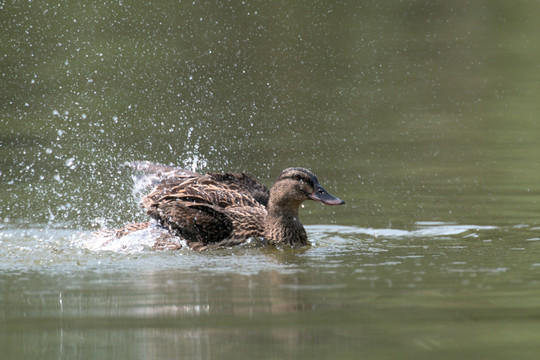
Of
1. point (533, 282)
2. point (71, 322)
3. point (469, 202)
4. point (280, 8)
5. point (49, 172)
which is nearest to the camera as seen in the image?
point (71, 322)

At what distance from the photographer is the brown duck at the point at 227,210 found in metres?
8.62

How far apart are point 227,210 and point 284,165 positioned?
3.01 meters

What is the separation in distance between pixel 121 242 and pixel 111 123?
6.07 metres

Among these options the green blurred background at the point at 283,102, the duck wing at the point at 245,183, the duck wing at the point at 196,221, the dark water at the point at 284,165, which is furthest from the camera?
the green blurred background at the point at 283,102

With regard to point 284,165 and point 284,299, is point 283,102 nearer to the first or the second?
point 284,165

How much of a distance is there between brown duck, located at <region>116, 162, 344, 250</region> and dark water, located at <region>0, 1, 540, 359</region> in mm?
251

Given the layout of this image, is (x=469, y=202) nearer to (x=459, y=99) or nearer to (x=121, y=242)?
(x=121, y=242)

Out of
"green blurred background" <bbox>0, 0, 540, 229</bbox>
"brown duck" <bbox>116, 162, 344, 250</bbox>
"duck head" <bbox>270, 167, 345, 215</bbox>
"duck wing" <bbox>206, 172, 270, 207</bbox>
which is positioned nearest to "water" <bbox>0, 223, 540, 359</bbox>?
"brown duck" <bbox>116, 162, 344, 250</bbox>

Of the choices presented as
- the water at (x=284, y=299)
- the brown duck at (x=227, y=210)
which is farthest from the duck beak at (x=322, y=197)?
the water at (x=284, y=299)

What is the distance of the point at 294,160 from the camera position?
39.7 feet

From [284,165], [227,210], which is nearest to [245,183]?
[227,210]

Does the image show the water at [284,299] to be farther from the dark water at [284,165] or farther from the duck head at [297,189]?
the duck head at [297,189]

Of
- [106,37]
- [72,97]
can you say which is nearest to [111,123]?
[72,97]

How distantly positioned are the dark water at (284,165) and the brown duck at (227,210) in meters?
0.25
